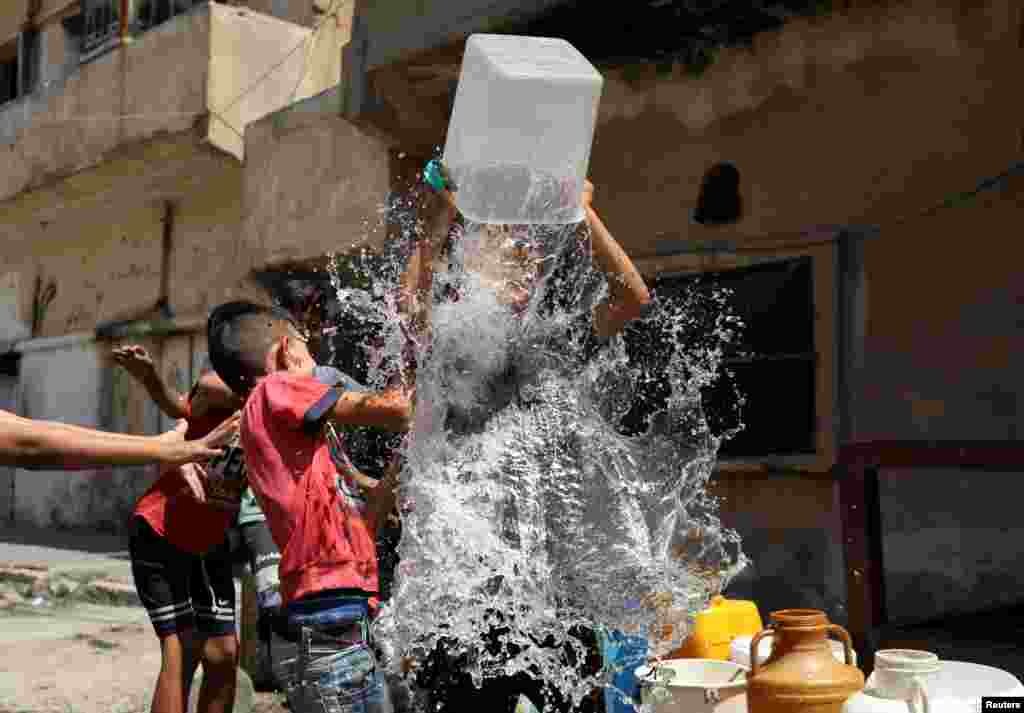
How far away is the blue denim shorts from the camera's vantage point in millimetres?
2424

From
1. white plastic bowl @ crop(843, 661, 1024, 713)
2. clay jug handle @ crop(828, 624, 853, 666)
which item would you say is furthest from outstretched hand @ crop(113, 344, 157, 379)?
white plastic bowl @ crop(843, 661, 1024, 713)

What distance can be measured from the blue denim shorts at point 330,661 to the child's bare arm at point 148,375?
113cm

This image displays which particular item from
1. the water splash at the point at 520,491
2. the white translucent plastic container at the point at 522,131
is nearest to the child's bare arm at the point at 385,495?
the water splash at the point at 520,491

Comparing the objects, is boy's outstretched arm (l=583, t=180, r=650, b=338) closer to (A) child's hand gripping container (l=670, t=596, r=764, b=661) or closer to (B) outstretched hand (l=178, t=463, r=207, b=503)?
(A) child's hand gripping container (l=670, t=596, r=764, b=661)

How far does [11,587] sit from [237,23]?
5.52 metres

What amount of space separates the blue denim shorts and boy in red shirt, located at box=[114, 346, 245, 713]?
1.07m

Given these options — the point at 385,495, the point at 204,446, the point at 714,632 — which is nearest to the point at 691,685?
the point at 714,632

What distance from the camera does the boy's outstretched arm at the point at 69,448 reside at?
7.64 feet

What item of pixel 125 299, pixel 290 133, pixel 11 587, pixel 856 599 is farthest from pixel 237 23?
pixel 856 599

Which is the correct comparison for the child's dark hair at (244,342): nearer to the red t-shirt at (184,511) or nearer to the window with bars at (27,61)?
the red t-shirt at (184,511)

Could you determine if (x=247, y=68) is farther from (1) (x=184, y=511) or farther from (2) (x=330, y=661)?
(2) (x=330, y=661)

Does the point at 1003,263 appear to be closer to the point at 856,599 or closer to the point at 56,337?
the point at 856,599

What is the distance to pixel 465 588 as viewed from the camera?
2.71 m

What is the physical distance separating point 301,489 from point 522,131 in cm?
103
